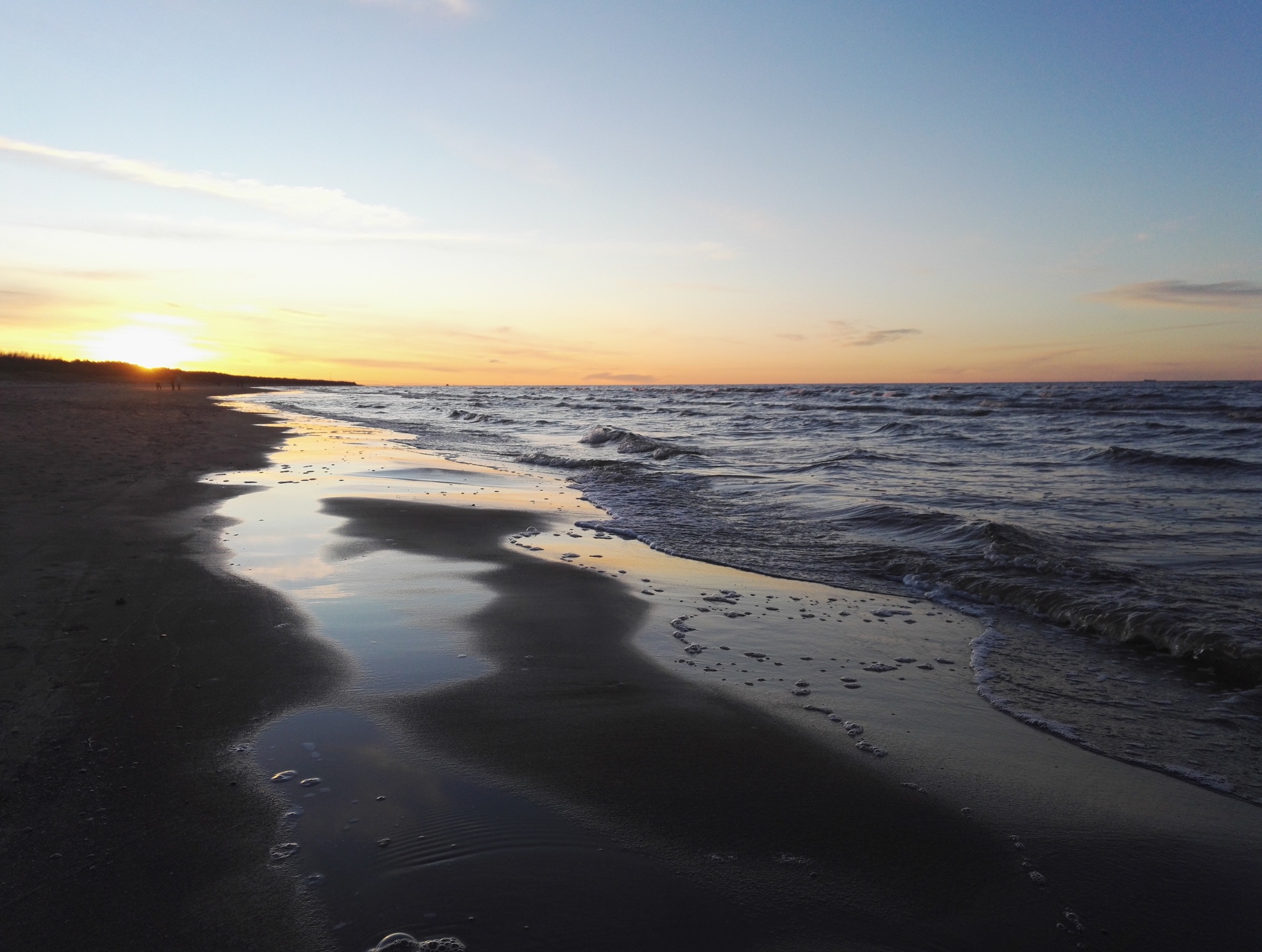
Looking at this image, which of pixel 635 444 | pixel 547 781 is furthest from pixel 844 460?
pixel 547 781

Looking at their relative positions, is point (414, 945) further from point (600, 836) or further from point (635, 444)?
point (635, 444)

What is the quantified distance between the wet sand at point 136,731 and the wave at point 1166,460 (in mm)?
18647

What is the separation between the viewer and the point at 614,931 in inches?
94.7

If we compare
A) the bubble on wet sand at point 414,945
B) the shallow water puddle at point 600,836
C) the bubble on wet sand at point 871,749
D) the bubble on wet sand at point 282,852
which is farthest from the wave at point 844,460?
the bubble on wet sand at point 414,945

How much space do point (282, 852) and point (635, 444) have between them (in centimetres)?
1989

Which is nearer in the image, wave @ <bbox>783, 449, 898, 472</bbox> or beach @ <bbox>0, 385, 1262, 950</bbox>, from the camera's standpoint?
beach @ <bbox>0, 385, 1262, 950</bbox>

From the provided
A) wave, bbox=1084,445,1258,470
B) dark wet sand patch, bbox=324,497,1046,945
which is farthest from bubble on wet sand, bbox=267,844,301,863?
wave, bbox=1084,445,1258,470

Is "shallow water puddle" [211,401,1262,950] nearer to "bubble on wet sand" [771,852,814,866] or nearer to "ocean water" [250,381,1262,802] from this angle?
"bubble on wet sand" [771,852,814,866]

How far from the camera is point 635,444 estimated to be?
22.4 meters

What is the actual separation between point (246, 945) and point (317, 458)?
1536cm

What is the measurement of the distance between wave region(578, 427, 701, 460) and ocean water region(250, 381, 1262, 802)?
130 mm

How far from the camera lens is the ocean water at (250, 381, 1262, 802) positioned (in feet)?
15.1

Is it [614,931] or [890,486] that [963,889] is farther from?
[890,486]

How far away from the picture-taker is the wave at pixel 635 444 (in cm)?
1978
